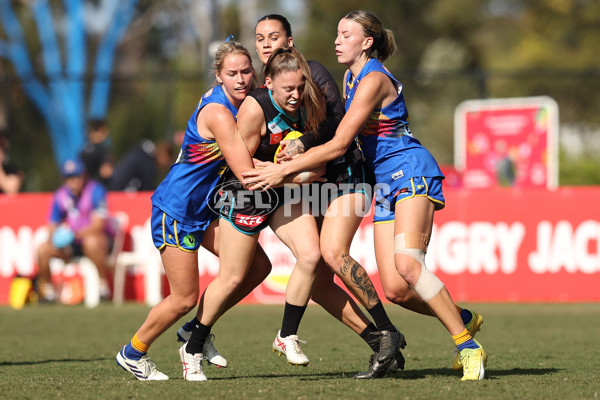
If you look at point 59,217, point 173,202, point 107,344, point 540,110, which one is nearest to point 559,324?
point 107,344

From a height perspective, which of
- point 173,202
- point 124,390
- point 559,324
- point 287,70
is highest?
point 287,70

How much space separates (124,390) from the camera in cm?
553

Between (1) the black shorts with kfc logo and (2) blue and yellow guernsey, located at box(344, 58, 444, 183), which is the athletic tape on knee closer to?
(2) blue and yellow guernsey, located at box(344, 58, 444, 183)

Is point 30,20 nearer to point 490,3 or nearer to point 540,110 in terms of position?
point 490,3

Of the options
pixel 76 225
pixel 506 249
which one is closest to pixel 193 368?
pixel 506 249

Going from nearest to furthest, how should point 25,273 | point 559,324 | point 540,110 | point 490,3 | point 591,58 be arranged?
point 559,324 → point 25,273 → point 540,110 → point 591,58 → point 490,3

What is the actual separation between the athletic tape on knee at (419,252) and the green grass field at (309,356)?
0.53 metres

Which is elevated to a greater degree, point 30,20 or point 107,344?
point 30,20

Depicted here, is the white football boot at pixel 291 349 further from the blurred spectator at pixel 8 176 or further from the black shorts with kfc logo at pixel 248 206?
the blurred spectator at pixel 8 176

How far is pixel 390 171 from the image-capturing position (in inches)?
234

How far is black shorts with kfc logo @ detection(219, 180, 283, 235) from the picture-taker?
5773mm

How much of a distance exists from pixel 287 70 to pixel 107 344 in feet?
12.3

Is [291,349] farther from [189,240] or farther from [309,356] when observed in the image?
[309,356]

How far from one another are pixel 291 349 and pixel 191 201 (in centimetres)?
A: 106
